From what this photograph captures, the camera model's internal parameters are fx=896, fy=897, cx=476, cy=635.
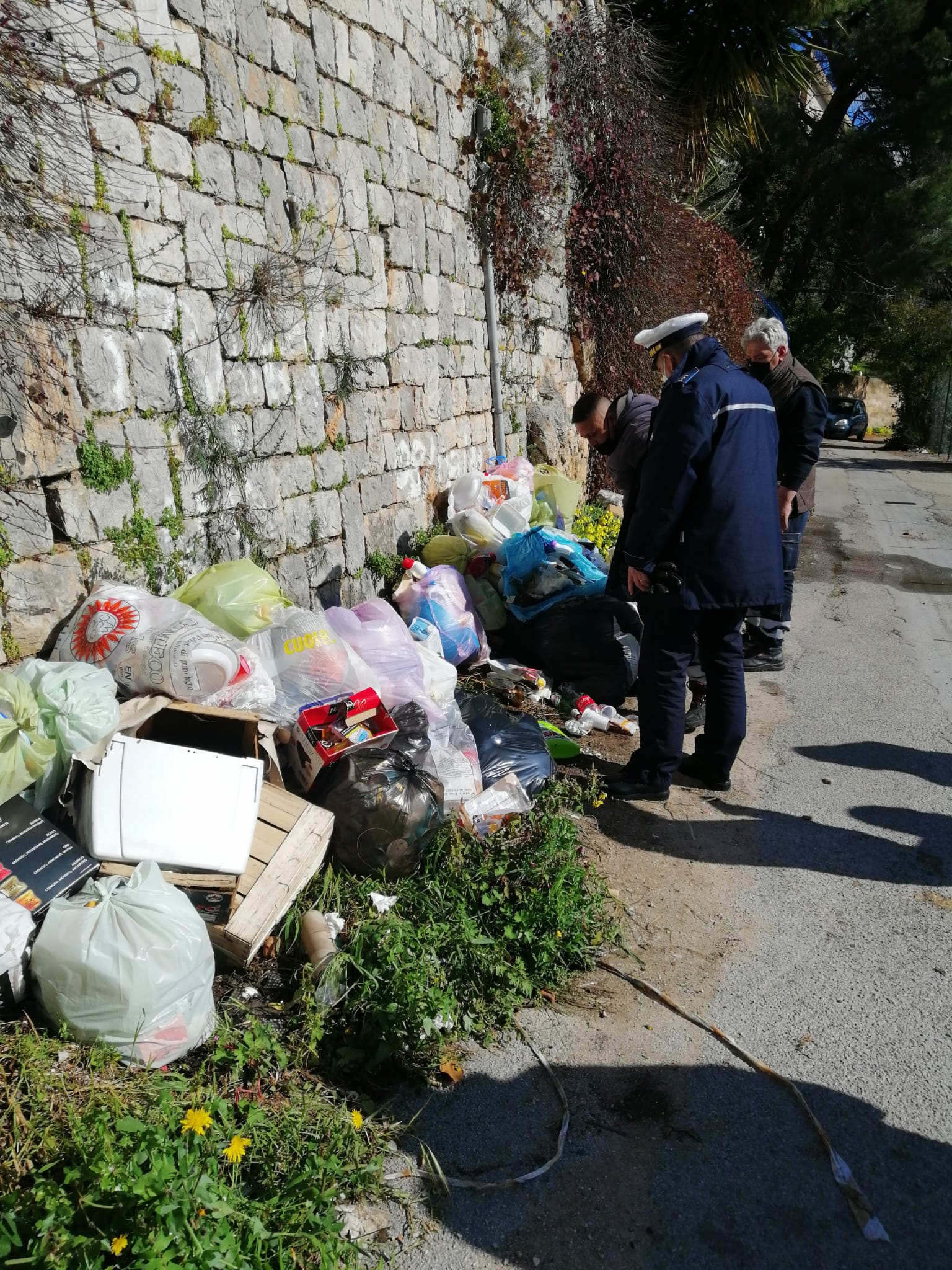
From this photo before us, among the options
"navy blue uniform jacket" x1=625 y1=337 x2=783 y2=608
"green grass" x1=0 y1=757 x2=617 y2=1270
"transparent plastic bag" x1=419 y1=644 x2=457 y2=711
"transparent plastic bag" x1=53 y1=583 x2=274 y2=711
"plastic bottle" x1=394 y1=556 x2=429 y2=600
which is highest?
"navy blue uniform jacket" x1=625 y1=337 x2=783 y2=608

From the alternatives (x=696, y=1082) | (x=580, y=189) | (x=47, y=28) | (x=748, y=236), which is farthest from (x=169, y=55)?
(x=748, y=236)

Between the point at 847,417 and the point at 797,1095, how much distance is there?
85.9 ft

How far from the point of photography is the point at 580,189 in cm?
845

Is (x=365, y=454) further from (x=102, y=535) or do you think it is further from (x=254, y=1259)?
(x=254, y=1259)

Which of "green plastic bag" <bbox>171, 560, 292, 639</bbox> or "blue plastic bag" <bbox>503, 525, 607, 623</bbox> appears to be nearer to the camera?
"green plastic bag" <bbox>171, 560, 292, 639</bbox>

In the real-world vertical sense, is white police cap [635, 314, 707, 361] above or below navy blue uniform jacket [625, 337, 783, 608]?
above

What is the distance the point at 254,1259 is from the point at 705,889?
1.99 m

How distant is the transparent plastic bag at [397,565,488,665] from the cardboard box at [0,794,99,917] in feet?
8.11

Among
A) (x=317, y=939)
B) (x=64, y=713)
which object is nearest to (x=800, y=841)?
(x=317, y=939)

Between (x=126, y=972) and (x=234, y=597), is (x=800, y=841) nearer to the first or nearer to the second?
(x=234, y=597)

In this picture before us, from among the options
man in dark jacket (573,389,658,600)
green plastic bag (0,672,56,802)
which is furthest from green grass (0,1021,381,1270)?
man in dark jacket (573,389,658,600)

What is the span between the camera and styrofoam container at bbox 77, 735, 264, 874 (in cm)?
243

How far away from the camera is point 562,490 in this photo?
21.9 ft

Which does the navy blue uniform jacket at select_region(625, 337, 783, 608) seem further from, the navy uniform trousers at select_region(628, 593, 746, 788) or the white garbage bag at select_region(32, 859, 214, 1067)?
the white garbage bag at select_region(32, 859, 214, 1067)
